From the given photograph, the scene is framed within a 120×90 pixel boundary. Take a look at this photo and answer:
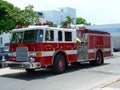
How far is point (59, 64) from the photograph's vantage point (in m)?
15.5

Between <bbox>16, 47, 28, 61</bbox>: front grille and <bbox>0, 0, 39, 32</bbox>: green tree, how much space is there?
11417mm

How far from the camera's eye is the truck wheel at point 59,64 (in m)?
15.2

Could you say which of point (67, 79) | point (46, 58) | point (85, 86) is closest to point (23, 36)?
point (46, 58)

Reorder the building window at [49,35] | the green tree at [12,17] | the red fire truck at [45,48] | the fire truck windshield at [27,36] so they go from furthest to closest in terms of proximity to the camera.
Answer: the green tree at [12,17] → the building window at [49,35] → the fire truck windshield at [27,36] → the red fire truck at [45,48]

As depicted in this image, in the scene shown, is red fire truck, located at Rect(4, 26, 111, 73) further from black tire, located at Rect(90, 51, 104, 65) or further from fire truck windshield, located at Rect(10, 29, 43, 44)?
black tire, located at Rect(90, 51, 104, 65)

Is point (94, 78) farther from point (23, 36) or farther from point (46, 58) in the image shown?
point (23, 36)

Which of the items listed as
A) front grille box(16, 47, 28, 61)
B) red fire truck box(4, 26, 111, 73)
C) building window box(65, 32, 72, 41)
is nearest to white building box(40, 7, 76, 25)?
red fire truck box(4, 26, 111, 73)

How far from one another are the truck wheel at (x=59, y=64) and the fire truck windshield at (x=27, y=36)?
158cm

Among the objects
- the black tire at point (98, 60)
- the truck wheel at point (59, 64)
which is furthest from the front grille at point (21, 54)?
the black tire at point (98, 60)

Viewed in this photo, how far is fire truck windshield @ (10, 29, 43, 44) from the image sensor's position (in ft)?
47.5

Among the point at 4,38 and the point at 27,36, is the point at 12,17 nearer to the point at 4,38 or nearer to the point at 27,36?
the point at 27,36

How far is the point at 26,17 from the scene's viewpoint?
31.1 metres

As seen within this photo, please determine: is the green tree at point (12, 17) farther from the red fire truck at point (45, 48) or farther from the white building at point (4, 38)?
the white building at point (4, 38)

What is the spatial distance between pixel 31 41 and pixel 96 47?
6.18 metres
